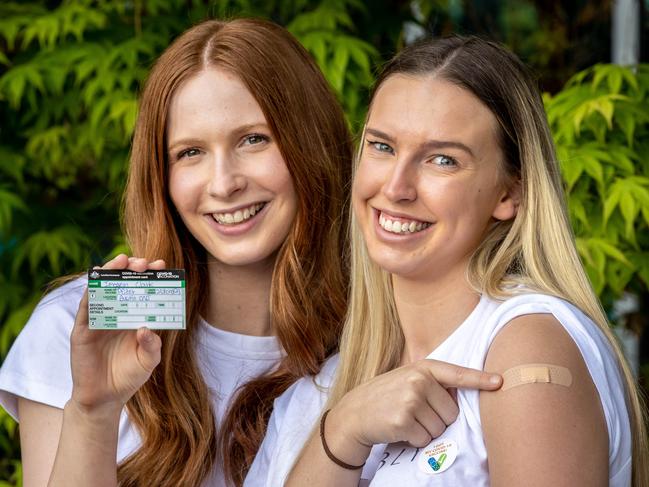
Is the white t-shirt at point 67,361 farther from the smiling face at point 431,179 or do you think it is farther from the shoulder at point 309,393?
the smiling face at point 431,179

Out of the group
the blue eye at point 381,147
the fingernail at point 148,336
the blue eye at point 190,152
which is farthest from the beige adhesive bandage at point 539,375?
the blue eye at point 190,152

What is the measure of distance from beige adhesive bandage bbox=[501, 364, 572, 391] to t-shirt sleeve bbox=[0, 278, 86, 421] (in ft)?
4.03

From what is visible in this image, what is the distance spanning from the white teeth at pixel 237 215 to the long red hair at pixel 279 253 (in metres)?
0.12

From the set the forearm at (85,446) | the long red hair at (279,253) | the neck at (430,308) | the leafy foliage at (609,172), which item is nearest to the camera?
the neck at (430,308)

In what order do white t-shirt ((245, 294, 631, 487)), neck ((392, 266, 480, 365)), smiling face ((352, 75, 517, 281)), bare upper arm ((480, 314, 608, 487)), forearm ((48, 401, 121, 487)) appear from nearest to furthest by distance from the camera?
1. bare upper arm ((480, 314, 608, 487))
2. white t-shirt ((245, 294, 631, 487))
3. smiling face ((352, 75, 517, 281))
4. neck ((392, 266, 480, 365))
5. forearm ((48, 401, 121, 487))

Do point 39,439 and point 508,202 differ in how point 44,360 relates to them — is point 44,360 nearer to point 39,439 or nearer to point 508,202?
point 39,439

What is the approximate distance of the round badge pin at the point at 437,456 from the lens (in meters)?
1.98

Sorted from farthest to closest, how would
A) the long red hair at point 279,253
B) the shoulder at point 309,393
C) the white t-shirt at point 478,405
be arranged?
the long red hair at point 279,253, the shoulder at point 309,393, the white t-shirt at point 478,405

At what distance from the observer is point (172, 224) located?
2787mm

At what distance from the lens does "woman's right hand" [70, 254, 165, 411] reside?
89.0 inches

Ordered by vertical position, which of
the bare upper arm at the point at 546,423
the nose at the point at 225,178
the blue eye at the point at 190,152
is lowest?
the bare upper arm at the point at 546,423

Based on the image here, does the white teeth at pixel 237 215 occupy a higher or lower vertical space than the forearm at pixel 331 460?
higher

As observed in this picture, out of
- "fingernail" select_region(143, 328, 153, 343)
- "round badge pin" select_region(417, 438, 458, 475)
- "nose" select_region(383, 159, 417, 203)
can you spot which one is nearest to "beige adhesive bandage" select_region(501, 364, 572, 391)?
"round badge pin" select_region(417, 438, 458, 475)

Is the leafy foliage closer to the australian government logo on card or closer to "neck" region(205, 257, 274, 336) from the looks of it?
"neck" region(205, 257, 274, 336)
